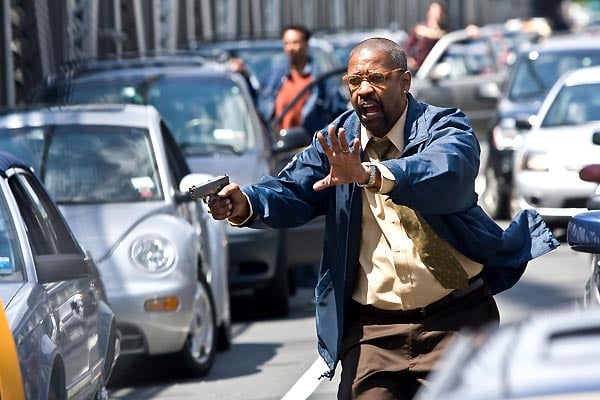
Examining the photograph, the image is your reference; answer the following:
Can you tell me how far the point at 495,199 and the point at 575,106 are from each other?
2.20 meters

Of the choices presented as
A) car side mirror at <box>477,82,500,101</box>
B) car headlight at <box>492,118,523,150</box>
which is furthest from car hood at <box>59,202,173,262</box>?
car side mirror at <box>477,82,500,101</box>

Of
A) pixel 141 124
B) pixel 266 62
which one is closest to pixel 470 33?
pixel 266 62

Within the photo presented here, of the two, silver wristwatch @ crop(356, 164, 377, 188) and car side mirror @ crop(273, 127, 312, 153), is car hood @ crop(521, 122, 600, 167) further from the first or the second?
silver wristwatch @ crop(356, 164, 377, 188)

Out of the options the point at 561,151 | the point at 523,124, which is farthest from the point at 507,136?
the point at 561,151

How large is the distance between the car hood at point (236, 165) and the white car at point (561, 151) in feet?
12.2

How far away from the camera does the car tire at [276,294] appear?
11781mm

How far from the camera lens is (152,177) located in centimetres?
988

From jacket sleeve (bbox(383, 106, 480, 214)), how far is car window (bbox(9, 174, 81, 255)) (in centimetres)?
192

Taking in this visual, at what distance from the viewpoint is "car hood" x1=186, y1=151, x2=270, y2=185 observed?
38.0 feet

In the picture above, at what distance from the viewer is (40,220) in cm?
687

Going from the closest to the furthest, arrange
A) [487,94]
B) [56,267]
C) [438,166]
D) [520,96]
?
[438,166], [56,267], [520,96], [487,94]

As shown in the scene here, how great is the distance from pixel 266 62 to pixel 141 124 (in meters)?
9.11

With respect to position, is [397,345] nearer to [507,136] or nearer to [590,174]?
[590,174]

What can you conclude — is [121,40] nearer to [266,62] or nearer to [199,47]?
[199,47]
